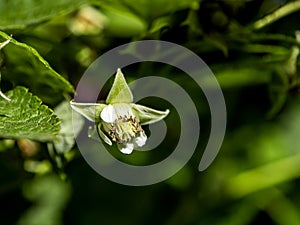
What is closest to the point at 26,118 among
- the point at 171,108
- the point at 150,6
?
the point at 150,6

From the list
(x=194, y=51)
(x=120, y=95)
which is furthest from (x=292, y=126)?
(x=120, y=95)

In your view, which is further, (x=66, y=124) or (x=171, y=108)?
(x=171, y=108)

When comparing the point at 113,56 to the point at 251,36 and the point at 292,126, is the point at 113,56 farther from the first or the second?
the point at 292,126

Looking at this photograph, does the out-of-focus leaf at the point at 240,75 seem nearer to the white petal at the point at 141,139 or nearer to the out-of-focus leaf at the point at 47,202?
the white petal at the point at 141,139

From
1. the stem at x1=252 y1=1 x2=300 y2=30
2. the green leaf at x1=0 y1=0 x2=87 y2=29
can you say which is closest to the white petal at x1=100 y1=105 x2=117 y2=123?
the green leaf at x1=0 y1=0 x2=87 y2=29

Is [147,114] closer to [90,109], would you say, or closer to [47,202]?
[90,109]

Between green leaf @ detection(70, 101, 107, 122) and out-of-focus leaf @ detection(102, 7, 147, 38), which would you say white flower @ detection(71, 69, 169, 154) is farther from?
out-of-focus leaf @ detection(102, 7, 147, 38)
